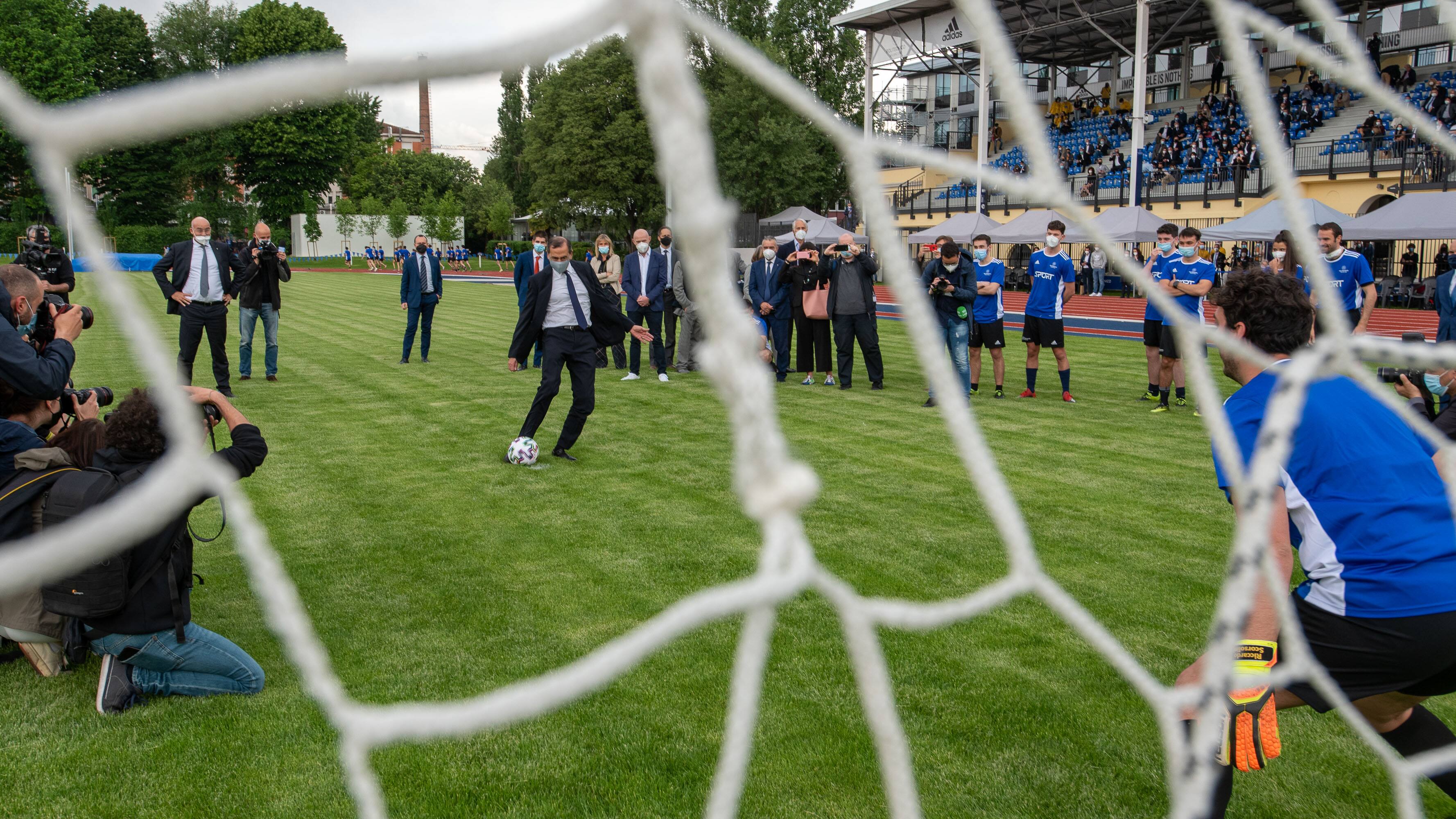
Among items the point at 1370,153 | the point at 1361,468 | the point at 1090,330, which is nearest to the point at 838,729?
the point at 1361,468

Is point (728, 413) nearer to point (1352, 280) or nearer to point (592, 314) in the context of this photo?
point (592, 314)

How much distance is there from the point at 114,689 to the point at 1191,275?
836cm

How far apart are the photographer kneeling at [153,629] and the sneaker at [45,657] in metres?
0.24

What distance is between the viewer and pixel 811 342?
10867mm

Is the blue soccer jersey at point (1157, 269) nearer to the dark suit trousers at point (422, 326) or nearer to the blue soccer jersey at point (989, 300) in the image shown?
the blue soccer jersey at point (989, 300)

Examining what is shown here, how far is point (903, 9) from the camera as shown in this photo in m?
26.9

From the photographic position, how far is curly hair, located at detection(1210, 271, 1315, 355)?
240cm

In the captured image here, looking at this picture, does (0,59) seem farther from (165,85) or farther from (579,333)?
(165,85)

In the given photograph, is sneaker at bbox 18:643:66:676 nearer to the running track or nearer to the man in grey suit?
the man in grey suit

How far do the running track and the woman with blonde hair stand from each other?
3.62 m

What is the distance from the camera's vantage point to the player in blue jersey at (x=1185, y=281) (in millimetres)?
8180

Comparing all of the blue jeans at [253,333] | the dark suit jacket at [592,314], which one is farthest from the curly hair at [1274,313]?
the blue jeans at [253,333]

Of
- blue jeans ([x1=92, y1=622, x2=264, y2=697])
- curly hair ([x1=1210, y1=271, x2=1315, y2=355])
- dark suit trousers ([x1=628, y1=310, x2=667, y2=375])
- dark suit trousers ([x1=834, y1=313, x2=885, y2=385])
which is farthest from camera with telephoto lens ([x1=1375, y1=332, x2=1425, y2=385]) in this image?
dark suit trousers ([x1=628, y1=310, x2=667, y2=375])

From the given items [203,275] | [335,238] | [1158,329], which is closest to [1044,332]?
[1158,329]
